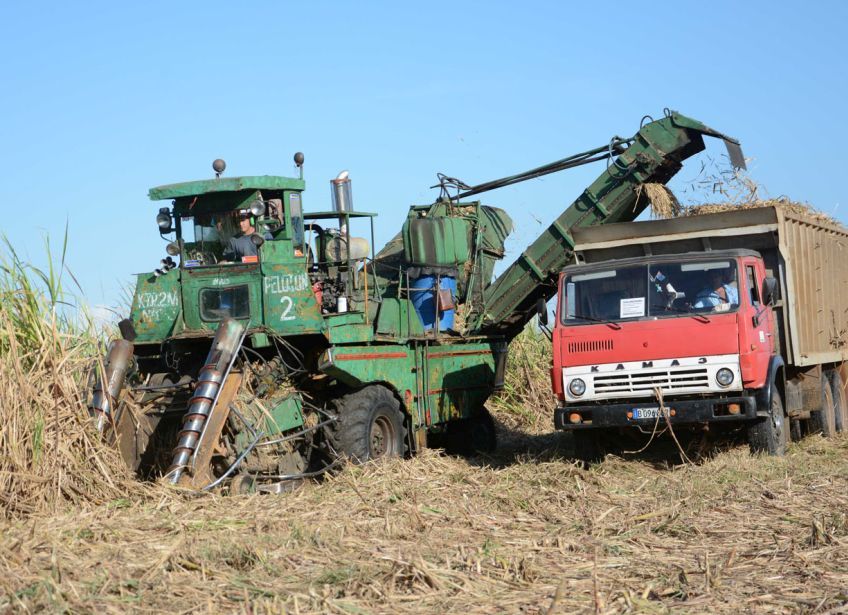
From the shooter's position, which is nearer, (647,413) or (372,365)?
(647,413)

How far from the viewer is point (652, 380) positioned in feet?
35.5

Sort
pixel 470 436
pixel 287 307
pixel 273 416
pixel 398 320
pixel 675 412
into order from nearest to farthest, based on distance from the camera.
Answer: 1. pixel 273 416
2. pixel 675 412
3. pixel 287 307
4. pixel 398 320
5. pixel 470 436

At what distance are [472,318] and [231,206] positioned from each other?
14.3 ft

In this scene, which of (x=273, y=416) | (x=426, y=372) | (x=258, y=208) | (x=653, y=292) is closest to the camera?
(x=273, y=416)

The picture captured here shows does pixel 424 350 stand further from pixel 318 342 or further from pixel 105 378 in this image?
pixel 105 378

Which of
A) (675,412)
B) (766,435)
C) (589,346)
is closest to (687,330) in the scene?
(675,412)

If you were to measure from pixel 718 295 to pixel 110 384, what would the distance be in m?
5.85

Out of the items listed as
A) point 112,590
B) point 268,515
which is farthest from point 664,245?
point 112,590

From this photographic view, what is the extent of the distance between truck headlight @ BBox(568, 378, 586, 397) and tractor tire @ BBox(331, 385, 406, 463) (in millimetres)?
2008

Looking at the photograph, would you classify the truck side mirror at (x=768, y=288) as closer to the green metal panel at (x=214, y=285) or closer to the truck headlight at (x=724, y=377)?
the truck headlight at (x=724, y=377)

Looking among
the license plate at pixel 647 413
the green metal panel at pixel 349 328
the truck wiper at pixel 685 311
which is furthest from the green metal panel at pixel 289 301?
the truck wiper at pixel 685 311

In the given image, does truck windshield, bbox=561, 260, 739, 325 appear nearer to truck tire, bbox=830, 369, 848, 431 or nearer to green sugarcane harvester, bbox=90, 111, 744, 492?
Answer: green sugarcane harvester, bbox=90, 111, 744, 492

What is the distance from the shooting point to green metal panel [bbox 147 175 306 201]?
1132cm

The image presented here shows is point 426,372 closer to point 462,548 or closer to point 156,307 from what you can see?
point 156,307
